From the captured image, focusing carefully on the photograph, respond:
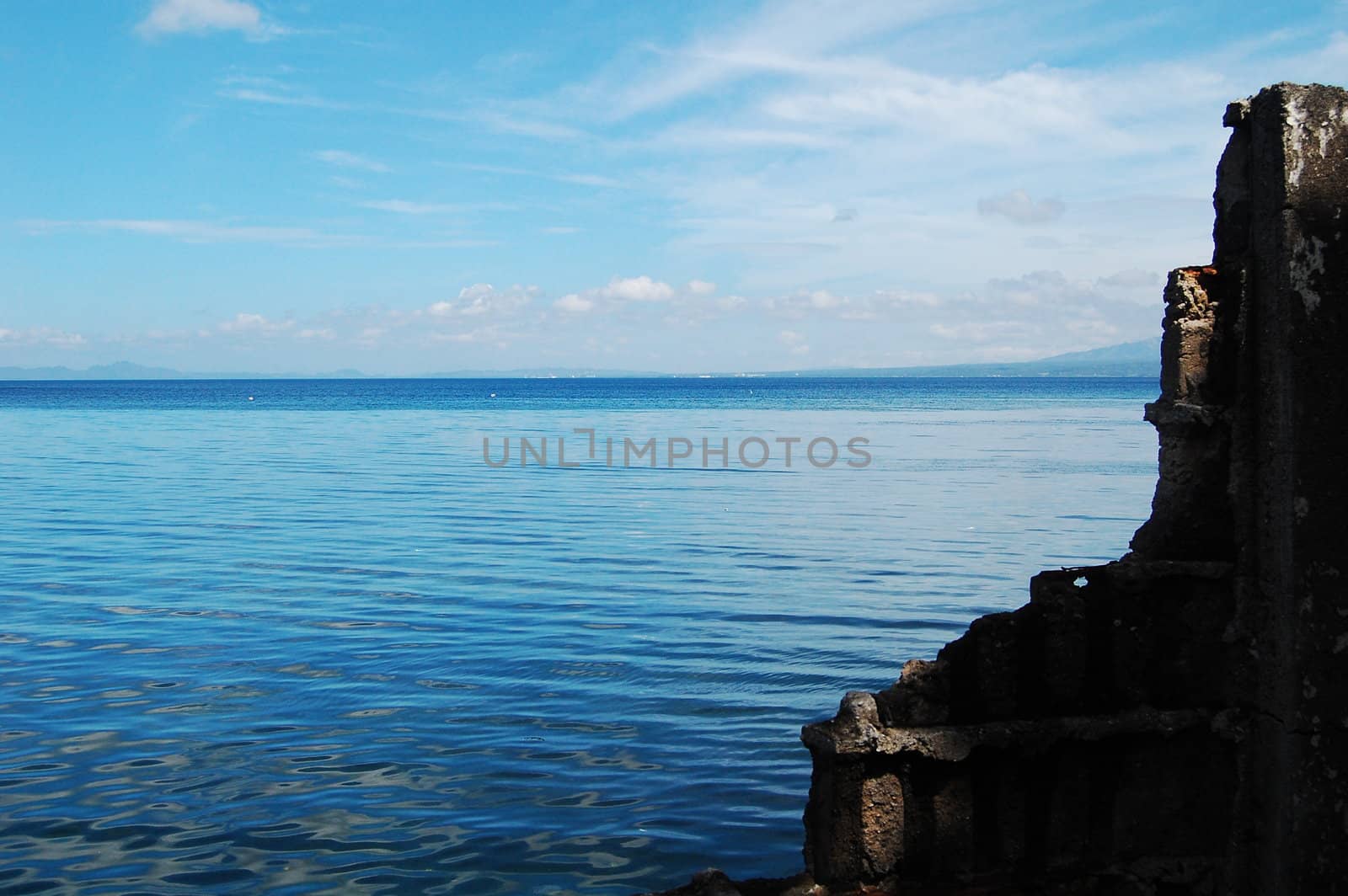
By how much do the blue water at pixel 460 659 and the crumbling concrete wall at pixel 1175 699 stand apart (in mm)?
2144

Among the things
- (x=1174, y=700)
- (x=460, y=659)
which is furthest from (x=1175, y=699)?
(x=460, y=659)

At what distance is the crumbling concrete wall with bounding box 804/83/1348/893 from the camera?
450cm

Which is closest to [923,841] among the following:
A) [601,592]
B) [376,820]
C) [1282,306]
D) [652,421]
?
[1282,306]

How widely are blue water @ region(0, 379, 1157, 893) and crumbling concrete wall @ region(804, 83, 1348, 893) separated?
7.03 ft

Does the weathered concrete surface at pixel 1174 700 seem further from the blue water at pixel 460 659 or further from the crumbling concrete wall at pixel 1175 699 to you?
the blue water at pixel 460 659

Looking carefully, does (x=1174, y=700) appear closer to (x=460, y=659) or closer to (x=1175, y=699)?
(x=1175, y=699)

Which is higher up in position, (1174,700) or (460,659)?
(1174,700)

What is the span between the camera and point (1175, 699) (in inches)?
190

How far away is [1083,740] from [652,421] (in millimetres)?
60416

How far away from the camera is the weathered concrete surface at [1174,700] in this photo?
4500mm

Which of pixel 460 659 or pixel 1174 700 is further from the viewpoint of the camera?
pixel 460 659

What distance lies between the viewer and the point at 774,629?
1252cm

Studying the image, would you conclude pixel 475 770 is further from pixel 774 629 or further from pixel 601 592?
pixel 601 592

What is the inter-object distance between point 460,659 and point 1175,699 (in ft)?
25.1
